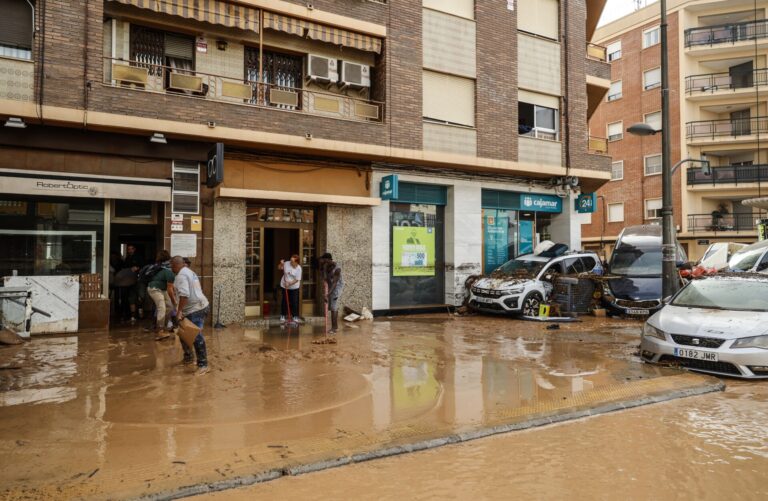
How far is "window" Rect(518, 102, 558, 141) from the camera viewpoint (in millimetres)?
17484

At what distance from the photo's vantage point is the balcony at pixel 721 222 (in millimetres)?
31984

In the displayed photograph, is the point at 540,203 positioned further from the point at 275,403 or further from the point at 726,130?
the point at 726,130

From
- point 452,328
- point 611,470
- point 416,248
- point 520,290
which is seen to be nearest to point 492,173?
point 416,248

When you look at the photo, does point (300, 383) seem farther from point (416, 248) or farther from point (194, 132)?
point (416, 248)

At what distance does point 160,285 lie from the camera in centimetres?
1020

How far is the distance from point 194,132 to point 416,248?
7167 millimetres

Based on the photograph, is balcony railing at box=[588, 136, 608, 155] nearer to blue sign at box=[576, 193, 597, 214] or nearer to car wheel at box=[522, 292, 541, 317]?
blue sign at box=[576, 193, 597, 214]

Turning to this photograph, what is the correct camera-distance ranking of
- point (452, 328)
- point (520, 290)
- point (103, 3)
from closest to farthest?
1. point (103, 3)
2. point (452, 328)
3. point (520, 290)

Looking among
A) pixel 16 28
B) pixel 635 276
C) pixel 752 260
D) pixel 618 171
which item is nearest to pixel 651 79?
pixel 618 171

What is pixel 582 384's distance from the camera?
6621mm

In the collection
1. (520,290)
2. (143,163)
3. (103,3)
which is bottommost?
(520,290)

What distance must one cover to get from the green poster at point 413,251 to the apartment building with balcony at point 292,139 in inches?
2.1

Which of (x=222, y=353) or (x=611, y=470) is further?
(x=222, y=353)

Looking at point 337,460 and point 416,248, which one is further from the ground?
point 416,248
